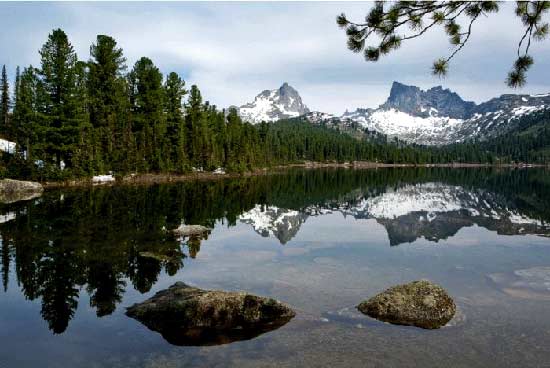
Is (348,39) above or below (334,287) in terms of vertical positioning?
above

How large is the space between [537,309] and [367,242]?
13075mm

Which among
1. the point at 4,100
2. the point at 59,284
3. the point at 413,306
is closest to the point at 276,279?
the point at 413,306

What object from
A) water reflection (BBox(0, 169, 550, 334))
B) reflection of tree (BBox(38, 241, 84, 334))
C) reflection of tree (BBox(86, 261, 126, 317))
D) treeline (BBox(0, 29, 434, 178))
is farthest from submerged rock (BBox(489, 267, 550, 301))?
treeline (BBox(0, 29, 434, 178))

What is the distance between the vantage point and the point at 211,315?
13.3 m

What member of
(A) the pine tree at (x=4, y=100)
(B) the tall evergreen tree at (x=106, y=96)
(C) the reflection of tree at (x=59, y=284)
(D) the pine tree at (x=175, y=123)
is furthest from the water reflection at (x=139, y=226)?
(A) the pine tree at (x=4, y=100)

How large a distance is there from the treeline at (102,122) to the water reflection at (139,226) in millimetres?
15481

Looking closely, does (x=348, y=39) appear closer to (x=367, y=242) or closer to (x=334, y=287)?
(x=334, y=287)

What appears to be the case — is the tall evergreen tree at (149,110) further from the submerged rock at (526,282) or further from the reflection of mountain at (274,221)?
the submerged rock at (526,282)

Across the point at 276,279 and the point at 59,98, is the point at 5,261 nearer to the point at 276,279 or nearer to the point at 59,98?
the point at 276,279

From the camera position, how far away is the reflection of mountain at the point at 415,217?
3111 cm

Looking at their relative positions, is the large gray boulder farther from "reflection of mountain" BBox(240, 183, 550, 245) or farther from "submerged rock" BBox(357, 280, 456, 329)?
"submerged rock" BBox(357, 280, 456, 329)

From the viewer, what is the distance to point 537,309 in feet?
49.0

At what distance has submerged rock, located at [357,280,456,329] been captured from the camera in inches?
537

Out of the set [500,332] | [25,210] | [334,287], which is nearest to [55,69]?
[25,210]
